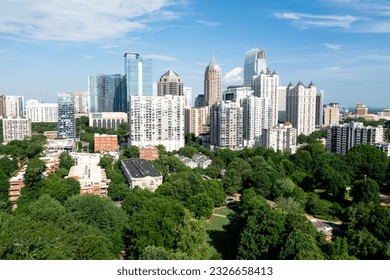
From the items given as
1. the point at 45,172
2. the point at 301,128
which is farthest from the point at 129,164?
the point at 301,128

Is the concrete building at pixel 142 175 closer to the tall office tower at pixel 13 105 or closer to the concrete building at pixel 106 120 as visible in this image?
the concrete building at pixel 106 120

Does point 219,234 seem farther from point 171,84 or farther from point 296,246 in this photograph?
point 171,84

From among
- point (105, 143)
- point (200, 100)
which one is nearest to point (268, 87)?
point (200, 100)

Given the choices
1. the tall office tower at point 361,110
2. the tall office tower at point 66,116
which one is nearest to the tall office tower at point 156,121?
the tall office tower at point 66,116

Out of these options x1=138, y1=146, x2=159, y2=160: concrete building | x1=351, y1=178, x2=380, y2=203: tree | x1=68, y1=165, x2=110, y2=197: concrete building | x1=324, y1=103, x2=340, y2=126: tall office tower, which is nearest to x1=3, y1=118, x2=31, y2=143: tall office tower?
x1=138, y1=146, x2=159, y2=160: concrete building
